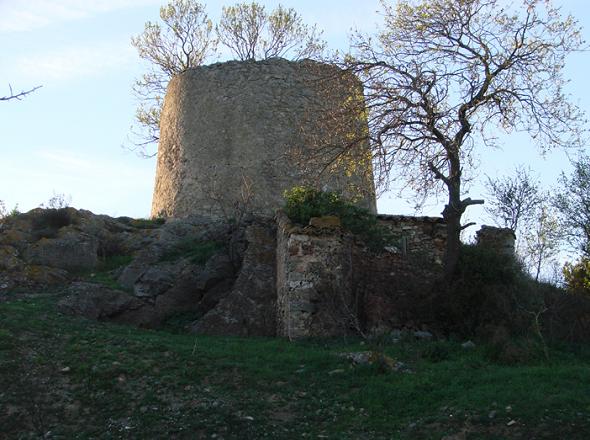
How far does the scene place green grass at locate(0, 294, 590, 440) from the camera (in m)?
8.33

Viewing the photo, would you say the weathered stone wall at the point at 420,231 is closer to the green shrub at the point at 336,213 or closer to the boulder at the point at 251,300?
the green shrub at the point at 336,213

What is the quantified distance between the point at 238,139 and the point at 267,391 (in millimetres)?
8999

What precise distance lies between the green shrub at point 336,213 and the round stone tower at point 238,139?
198cm

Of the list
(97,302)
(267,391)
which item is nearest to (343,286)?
(267,391)

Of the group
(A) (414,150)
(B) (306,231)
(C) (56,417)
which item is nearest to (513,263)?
(A) (414,150)

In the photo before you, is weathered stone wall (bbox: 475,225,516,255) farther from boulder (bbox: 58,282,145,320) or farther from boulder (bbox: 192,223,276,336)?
boulder (bbox: 58,282,145,320)

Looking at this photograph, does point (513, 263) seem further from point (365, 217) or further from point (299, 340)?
point (299, 340)

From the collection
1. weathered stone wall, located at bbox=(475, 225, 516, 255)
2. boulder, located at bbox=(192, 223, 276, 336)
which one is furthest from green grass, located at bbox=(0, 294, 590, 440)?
weathered stone wall, located at bbox=(475, 225, 516, 255)

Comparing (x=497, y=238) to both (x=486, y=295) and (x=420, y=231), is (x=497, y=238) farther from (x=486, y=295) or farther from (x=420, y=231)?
(x=486, y=295)

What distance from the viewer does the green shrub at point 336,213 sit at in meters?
13.6

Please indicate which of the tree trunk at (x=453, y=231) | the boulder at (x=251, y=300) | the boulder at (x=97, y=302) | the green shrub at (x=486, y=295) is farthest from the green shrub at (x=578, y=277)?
the boulder at (x=97, y=302)

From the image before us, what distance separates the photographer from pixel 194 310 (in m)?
14.0

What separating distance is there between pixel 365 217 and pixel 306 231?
1546mm

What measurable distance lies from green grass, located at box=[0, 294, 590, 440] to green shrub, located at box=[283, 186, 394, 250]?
2.52 meters
